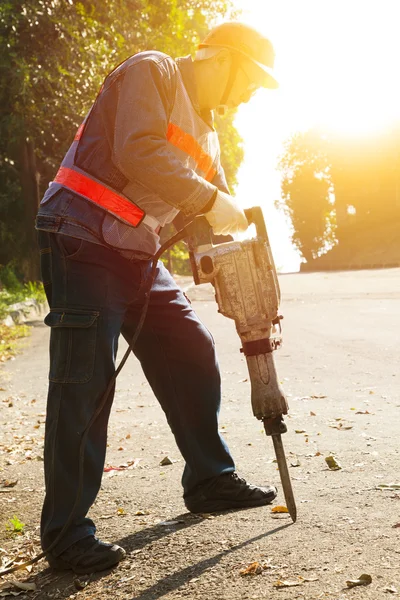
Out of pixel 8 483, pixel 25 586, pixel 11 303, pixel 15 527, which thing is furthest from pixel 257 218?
pixel 11 303

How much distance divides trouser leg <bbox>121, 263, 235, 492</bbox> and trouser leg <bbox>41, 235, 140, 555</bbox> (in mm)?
406

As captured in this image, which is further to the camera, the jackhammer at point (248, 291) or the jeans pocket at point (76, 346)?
the jackhammer at point (248, 291)

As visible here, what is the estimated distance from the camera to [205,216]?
140 inches

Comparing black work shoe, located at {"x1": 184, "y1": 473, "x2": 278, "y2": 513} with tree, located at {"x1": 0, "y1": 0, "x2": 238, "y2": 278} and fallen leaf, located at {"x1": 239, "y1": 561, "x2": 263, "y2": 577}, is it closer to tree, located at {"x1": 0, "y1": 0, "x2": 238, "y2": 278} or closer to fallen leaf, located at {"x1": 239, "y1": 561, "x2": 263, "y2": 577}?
fallen leaf, located at {"x1": 239, "y1": 561, "x2": 263, "y2": 577}

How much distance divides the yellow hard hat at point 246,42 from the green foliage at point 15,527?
2.33 m

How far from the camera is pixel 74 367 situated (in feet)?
11.3

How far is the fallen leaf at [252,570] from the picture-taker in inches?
129

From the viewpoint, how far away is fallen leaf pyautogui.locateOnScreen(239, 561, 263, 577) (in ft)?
10.7

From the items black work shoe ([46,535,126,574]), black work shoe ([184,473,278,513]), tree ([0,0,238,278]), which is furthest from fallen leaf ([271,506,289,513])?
tree ([0,0,238,278])

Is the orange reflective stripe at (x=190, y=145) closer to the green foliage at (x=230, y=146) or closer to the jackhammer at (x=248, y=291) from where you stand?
the jackhammer at (x=248, y=291)

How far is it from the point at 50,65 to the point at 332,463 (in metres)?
15.9

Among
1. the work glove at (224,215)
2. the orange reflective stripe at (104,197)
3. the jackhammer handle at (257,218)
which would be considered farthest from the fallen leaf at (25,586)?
the jackhammer handle at (257,218)

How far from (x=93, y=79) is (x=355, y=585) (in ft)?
56.8

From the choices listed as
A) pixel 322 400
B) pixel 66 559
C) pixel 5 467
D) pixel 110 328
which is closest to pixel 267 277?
pixel 110 328
